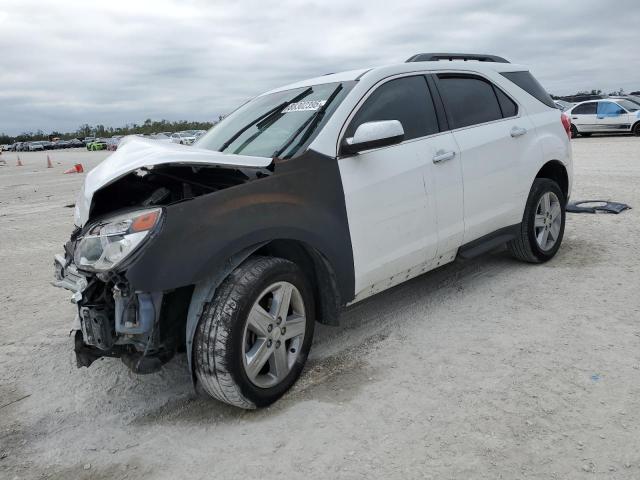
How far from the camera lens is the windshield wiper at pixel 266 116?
3.87m

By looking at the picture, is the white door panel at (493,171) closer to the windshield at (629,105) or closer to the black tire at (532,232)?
the black tire at (532,232)

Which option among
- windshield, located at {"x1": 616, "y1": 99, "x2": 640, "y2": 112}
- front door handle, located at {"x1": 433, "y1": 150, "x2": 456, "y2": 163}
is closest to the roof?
front door handle, located at {"x1": 433, "y1": 150, "x2": 456, "y2": 163}

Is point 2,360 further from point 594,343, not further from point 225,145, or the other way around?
point 594,343

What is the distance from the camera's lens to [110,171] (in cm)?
305

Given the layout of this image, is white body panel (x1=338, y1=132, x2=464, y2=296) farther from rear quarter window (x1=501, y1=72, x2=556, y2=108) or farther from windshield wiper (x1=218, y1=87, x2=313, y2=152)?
rear quarter window (x1=501, y1=72, x2=556, y2=108)

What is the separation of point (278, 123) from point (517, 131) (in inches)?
83.9

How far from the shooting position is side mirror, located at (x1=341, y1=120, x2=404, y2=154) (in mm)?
3203

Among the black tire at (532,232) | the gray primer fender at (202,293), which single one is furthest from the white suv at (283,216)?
the black tire at (532,232)

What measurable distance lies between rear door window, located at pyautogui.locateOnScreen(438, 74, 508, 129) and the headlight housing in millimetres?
2443

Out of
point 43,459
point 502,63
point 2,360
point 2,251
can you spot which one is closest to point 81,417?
point 43,459

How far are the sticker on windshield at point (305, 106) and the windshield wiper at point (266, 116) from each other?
0.07 meters

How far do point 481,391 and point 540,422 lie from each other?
0.37 metres

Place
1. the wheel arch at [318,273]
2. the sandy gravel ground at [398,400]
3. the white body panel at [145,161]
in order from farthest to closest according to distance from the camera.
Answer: the wheel arch at [318,273], the white body panel at [145,161], the sandy gravel ground at [398,400]

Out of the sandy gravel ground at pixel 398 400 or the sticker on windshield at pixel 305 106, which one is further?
the sticker on windshield at pixel 305 106
